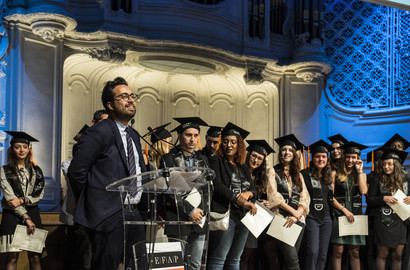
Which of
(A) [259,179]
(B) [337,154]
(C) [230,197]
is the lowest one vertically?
(C) [230,197]

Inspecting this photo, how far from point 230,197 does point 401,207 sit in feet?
6.85

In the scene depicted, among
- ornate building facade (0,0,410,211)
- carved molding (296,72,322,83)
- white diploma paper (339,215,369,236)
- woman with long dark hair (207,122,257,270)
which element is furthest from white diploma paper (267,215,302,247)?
carved molding (296,72,322,83)

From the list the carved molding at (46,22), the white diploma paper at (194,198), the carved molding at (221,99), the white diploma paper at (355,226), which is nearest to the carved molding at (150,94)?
the carved molding at (221,99)

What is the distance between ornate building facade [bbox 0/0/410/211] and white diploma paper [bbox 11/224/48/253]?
2.28 m

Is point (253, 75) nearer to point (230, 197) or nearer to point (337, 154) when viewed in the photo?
point (337, 154)

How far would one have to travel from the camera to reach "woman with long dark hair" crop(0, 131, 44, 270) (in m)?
5.10

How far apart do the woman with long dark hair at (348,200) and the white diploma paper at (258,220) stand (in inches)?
45.6

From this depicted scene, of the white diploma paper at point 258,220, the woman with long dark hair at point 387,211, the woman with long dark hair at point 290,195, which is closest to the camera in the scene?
the white diploma paper at point 258,220

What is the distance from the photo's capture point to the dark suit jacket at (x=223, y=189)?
15.3 feet

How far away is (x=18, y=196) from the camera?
5.16m

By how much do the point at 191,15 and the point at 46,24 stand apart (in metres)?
2.20

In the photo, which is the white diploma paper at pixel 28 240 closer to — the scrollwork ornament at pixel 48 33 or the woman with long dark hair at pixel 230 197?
the woman with long dark hair at pixel 230 197

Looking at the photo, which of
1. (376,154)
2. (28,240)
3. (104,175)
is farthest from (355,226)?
(104,175)

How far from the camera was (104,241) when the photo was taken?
2.87 metres
